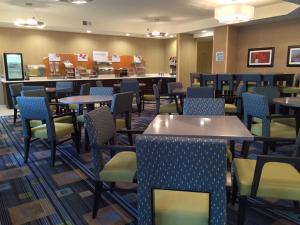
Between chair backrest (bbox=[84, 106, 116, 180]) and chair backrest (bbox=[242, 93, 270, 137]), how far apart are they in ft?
5.92

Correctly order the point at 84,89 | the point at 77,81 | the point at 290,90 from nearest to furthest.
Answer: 1. the point at 84,89
2. the point at 290,90
3. the point at 77,81

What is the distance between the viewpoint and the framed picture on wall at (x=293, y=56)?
6.55 meters

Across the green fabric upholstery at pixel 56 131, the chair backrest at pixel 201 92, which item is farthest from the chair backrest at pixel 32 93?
the chair backrest at pixel 201 92

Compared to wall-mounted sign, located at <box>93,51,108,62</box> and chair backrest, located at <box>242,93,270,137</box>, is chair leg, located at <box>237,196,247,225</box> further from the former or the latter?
wall-mounted sign, located at <box>93,51,108,62</box>

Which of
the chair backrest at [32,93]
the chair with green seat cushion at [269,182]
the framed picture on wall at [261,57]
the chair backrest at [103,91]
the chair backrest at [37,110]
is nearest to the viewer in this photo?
the chair with green seat cushion at [269,182]

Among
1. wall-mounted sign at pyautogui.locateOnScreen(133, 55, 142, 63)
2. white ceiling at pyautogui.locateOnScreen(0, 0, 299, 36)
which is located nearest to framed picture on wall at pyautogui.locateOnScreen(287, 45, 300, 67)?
white ceiling at pyautogui.locateOnScreen(0, 0, 299, 36)

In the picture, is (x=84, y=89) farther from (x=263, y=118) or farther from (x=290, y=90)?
(x=290, y=90)

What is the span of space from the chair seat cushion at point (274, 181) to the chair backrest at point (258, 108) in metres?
1.06

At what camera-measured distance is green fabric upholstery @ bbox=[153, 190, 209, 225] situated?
4.29ft

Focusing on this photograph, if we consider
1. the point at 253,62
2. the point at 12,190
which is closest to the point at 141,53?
the point at 253,62

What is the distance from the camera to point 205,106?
2764mm

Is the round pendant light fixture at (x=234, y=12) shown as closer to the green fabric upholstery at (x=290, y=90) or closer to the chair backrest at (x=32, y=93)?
the green fabric upholstery at (x=290, y=90)

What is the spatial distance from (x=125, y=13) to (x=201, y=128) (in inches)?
236

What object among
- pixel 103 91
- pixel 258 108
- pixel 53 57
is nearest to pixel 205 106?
pixel 258 108
